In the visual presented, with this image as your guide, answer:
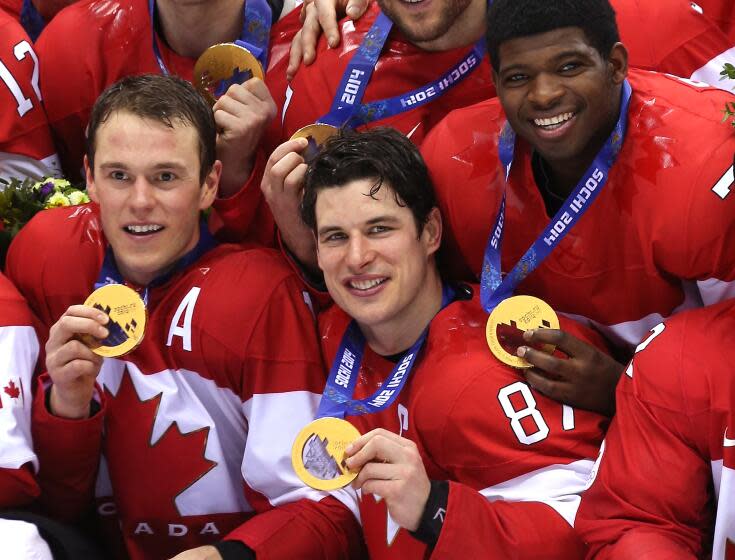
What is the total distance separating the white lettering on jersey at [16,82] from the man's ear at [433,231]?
1.41 metres

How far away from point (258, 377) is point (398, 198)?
1.77 ft

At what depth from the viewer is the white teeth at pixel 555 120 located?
2.62 metres

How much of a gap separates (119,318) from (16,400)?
12.5 inches

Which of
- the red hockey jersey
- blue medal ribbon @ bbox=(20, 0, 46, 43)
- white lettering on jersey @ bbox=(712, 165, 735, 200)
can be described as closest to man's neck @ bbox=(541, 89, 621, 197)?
white lettering on jersey @ bbox=(712, 165, 735, 200)

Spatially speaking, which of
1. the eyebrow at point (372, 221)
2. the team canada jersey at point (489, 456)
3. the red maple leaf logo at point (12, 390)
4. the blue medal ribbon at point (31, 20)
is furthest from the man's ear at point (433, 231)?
the blue medal ribbon at point (31, 20)

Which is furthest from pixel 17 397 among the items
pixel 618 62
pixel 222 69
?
pixel 618 62

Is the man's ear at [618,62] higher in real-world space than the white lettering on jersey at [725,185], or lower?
higher

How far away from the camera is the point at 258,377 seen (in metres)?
2.90

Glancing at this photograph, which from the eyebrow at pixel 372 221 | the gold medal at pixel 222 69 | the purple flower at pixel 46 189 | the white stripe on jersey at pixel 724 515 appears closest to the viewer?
the white stripe on jersey at pixel 724 515

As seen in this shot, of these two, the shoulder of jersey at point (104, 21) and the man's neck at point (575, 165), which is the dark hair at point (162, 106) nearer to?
the shoulder of jersey at point (104, 21)

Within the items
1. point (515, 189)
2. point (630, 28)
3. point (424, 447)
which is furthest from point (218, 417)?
point (630, 28)

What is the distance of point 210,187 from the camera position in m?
3.09

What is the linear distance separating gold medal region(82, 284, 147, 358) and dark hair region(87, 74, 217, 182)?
0.40 meters

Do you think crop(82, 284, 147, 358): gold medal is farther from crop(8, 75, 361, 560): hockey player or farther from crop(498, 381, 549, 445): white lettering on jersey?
crop(498, 381, 549, 445): white lettering on jersey
